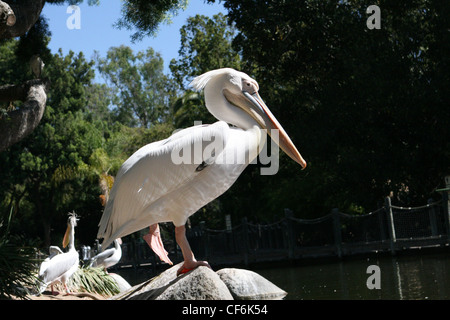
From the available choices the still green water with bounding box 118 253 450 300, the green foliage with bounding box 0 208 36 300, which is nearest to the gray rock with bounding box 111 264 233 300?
the green foliage with bounding box 0 208 36 300

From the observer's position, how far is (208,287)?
426 cm

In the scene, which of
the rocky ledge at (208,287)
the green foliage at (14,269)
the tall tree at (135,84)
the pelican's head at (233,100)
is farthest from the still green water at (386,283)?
the tall tree at (135,84)

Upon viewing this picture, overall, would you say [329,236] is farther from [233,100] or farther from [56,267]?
[233,100]

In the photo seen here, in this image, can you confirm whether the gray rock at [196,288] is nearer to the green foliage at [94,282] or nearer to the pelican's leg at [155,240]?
the pelican's leg at [155,240]

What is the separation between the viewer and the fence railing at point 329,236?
14009mm

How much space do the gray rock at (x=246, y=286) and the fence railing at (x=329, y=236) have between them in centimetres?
995

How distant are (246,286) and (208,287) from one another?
469mm

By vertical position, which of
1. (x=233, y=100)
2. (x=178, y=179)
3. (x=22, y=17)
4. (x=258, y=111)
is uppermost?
(x=22, y=17)

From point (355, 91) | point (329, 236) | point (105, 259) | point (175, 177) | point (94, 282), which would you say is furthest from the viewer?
point (355, 91)

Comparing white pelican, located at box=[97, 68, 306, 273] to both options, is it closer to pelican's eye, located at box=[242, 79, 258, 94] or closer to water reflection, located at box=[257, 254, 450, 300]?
pelican's eye, located at box=[242, 79, 258, 94]

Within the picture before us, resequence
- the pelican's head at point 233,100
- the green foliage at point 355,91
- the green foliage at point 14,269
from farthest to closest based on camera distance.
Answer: the green foliage at point 355,91
the green foliage at point 14,269
the pelican's head at point 233,100

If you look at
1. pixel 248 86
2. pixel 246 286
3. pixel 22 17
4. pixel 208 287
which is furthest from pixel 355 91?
pixel 208 287
